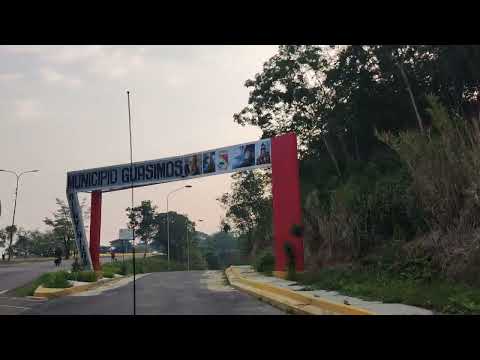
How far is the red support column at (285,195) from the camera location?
54.5 feet

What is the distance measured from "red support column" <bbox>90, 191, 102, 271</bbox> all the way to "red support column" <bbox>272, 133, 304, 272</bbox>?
35.1 feet

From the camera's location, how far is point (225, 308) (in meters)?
9.04

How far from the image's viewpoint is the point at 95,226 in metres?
23.3

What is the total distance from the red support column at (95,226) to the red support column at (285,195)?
10712 millimetres

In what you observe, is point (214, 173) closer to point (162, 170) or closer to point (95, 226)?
point (162, 170)

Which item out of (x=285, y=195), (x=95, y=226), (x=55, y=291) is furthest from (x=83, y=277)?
(x=285, y=195)

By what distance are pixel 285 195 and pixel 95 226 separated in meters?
11.7

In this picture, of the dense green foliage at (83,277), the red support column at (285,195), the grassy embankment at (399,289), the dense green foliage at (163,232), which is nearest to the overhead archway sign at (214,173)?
the red support column at (285,195)

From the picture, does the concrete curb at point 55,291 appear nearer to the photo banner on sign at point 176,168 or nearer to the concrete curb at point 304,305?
the concrete curb at point 304,305

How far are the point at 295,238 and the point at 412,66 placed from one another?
45.5 feet

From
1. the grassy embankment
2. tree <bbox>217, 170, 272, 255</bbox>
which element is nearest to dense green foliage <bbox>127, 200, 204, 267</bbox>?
tree <bbox>217, 170, 272, 255</bbox>

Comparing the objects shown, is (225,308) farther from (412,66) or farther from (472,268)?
(412,66)

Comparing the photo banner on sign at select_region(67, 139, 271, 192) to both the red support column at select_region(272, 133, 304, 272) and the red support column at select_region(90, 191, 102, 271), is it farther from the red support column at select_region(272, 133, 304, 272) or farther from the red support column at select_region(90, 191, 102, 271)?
the red support column at select_region(272, 133, 304, 272)
